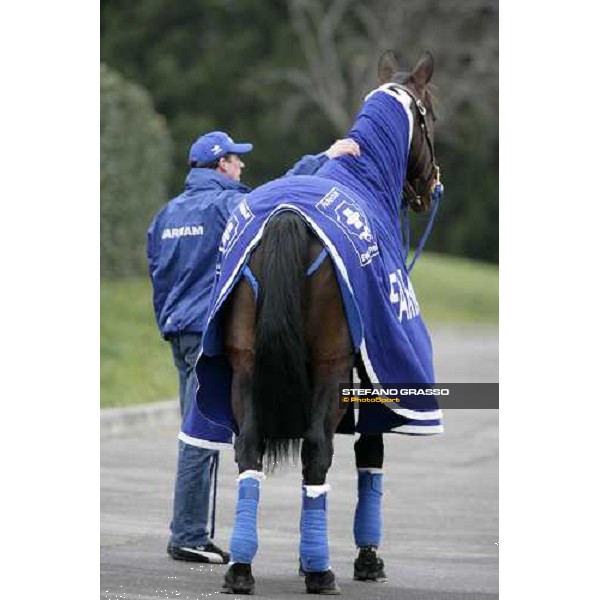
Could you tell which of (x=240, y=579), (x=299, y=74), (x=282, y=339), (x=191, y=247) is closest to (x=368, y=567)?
(x=240, y=579)

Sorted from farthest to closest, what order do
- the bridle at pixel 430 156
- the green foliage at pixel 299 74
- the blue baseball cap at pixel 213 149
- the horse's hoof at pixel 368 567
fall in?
the green foliage at pixel 299 74
the blue baseball cap at pixel 213 149
the bridle at pixel 430 156
the horse's hoof at pixel 368 567

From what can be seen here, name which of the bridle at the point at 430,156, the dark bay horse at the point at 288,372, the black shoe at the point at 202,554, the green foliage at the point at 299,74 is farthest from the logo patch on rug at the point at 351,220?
the green foliage at the point at 299,74

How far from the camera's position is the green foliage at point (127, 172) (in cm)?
1825

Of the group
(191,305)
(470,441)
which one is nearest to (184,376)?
(191,305)

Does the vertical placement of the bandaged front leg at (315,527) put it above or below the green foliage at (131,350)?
below

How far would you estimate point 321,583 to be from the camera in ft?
25.6

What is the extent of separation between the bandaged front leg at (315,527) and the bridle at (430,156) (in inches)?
68.2

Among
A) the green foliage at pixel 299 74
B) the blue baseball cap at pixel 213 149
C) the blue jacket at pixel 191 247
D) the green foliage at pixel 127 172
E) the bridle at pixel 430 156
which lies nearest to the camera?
the bridle at pixel 430 156

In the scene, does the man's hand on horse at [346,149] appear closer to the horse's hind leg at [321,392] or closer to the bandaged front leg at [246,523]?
the horse's hind leg at [321,392]

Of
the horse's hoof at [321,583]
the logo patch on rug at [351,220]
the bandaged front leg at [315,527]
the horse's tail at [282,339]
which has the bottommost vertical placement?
the horse's hoof at [321,583]

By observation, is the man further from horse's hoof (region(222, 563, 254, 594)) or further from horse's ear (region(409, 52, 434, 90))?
horse's hoof (region(222, 563, 254, 594))

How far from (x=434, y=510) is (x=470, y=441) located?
3.35m

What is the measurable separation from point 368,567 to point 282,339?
140 cm
